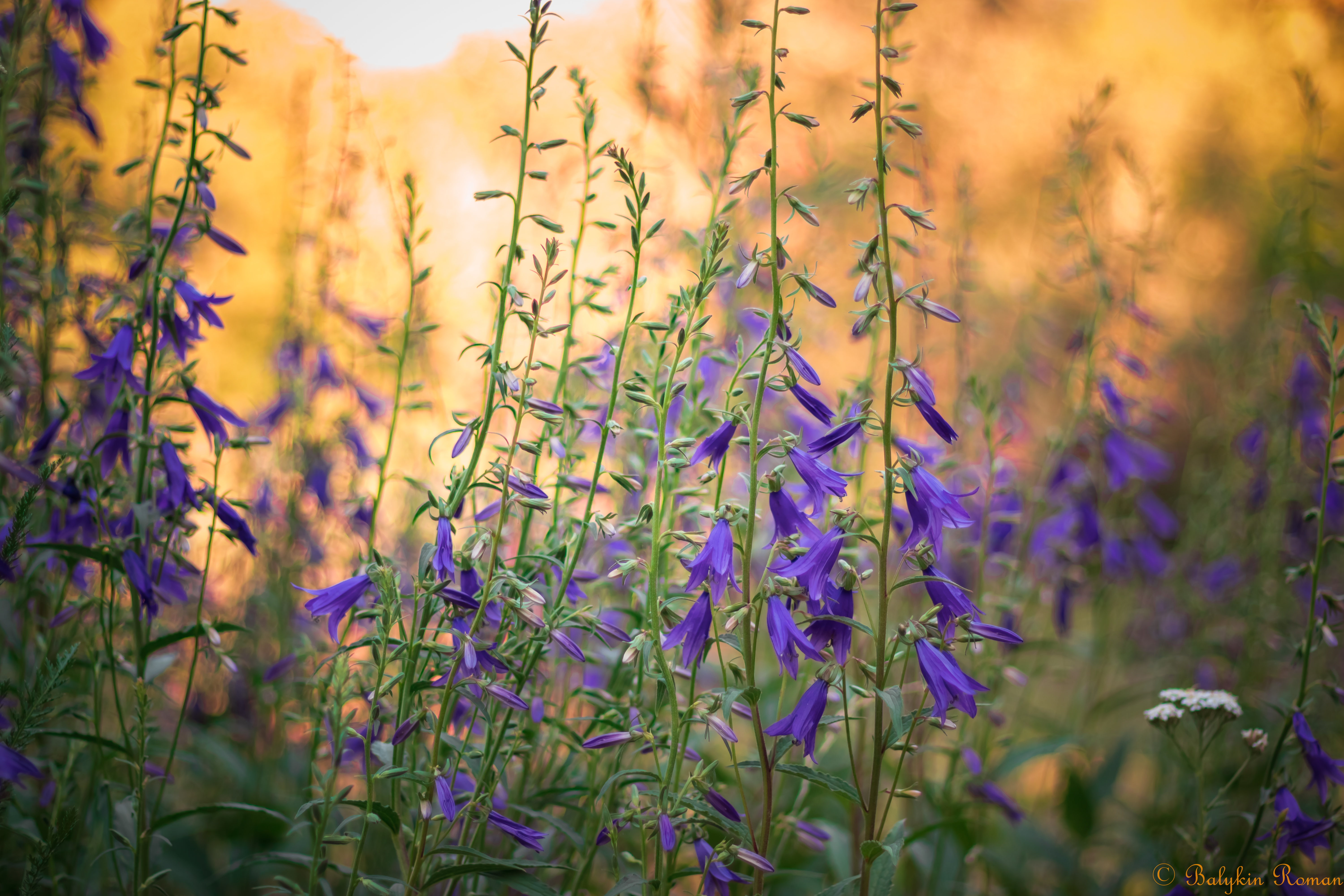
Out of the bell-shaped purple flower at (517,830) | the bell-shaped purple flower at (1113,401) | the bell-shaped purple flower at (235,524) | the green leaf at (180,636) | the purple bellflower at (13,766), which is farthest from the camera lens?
the bell-shaped purple flower at (1113,401)

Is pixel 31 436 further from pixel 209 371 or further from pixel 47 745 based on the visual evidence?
pixel 209 371

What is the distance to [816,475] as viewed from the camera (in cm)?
128

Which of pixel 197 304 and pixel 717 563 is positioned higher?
pixel 197 304

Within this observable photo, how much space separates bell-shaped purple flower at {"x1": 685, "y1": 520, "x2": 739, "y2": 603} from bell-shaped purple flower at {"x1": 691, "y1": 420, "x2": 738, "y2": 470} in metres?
0.11

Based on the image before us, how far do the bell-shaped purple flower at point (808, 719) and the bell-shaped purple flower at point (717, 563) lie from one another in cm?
9

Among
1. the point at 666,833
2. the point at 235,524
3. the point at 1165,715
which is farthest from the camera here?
the point at 1165,715

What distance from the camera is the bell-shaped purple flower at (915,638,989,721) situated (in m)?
1.25

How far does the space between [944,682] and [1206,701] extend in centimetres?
93

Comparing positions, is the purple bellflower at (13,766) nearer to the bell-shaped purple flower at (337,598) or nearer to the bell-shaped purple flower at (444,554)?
the bell-shaped purple flower at (337,598)

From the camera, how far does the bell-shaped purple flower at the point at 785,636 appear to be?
1.21 metres

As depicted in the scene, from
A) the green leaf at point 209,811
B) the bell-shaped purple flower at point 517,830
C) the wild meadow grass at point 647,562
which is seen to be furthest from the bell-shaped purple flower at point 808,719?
the green leaf at point 209,811

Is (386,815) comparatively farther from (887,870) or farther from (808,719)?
(887,870)

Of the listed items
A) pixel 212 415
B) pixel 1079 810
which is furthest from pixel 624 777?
pixel 1079 810

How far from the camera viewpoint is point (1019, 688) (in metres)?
3.08
